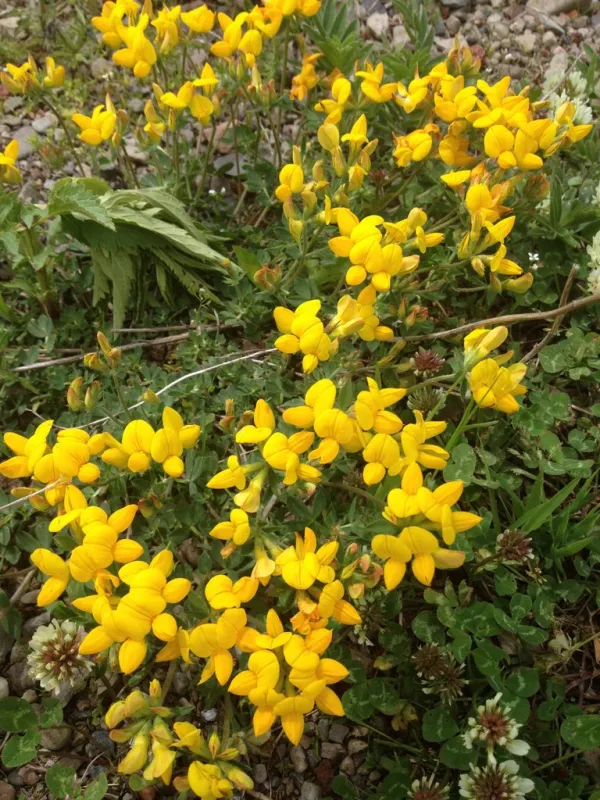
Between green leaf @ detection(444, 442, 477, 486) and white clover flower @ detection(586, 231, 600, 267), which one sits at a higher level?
white clover flower @ detection(586, 231, 600, 267)

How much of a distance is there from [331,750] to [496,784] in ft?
1.91

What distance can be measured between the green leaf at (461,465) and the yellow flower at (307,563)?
85 cm

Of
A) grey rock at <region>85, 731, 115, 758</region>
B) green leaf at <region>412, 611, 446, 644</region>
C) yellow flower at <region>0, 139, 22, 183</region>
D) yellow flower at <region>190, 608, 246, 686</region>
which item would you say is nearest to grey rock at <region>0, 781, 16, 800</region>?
grey rock at <region>85, 731, 115, 758</region>

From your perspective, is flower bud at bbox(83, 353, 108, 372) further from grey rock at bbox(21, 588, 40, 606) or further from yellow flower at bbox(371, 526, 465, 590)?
yellow flower at bbox(371, 526, 465, 590)

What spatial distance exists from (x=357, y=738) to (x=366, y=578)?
0.89 m

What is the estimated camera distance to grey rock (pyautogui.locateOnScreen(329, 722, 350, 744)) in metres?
2.44

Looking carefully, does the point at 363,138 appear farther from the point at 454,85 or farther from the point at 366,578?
the point at 366,578

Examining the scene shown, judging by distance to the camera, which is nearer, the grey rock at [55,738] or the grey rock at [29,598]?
the grey rock at [55,738]

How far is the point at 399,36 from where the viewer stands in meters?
4.27

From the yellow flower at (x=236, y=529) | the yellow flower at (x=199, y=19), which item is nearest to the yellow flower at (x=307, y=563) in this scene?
the yellow flower at (x=236, y=529)

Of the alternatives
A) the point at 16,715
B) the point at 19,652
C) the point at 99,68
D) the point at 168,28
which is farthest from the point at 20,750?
the point at 99,68

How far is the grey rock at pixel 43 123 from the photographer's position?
3.95 metres

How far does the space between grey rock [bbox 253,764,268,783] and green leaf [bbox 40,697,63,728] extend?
0.70 meters

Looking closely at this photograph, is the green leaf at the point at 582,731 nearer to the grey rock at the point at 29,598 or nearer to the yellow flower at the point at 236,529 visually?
the yellow flower at the point at 236,529
